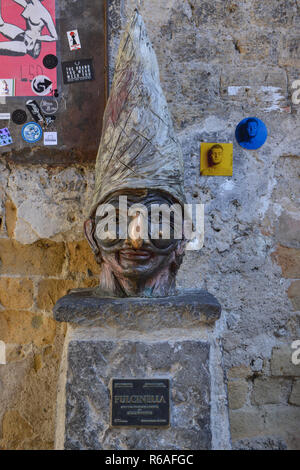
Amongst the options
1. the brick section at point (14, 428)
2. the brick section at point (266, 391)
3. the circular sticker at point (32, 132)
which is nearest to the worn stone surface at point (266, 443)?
the brick section at point (266, 391)

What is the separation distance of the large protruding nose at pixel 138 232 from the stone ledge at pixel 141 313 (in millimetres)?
191

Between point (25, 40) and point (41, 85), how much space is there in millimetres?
228

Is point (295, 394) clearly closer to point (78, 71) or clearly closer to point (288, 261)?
point (288, 261)

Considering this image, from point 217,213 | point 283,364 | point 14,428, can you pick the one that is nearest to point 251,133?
point 217,213

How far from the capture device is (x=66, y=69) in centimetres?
209

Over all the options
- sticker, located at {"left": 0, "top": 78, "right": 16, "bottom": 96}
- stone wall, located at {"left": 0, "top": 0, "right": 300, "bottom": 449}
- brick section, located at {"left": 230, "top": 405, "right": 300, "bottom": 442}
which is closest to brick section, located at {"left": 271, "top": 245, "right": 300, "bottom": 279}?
stone wall, located at {"left": 0, "top": 0, "right": 300, "bottom": 449}

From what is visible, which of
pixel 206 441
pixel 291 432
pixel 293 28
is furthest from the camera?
pixel 293 28

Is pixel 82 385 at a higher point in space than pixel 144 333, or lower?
lower

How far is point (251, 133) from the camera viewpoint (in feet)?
6.94

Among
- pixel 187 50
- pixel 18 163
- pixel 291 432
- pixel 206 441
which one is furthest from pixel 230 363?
pixel 187 50

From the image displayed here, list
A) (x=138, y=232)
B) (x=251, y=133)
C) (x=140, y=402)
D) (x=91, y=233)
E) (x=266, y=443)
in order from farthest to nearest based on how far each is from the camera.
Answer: (x=251, y=133) < (x=266, y=443) < (x=91, y=233) < (x=138, y=232) < (x=140, y=402)

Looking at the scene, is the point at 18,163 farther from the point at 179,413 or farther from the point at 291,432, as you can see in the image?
the point at 291,432

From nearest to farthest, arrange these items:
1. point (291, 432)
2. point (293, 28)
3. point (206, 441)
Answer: point (206, 441) < point (291, 432) < point (293, 28)
